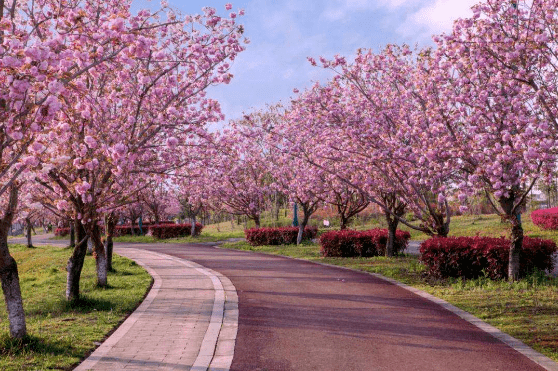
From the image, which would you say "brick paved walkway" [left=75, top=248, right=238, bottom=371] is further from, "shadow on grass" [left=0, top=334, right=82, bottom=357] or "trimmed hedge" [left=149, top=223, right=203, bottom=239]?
"trimmed hedge" [left=149, top=223, right=203, bottom=239]

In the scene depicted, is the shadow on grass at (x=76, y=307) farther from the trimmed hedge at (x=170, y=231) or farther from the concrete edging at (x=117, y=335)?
the trimmed hedge at (x=170, y=231)

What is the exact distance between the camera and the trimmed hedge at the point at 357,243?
20.1 m

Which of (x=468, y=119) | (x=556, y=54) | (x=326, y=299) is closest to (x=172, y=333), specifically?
(x=326, y=299)

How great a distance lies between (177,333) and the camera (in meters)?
8.04

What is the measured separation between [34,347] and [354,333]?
5008 mm

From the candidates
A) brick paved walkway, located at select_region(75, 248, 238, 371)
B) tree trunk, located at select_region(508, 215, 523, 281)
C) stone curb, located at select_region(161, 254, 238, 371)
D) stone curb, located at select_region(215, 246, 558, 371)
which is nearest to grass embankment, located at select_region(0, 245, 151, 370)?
brick paved walkway, located at select_region(75, 248, 238, 371)

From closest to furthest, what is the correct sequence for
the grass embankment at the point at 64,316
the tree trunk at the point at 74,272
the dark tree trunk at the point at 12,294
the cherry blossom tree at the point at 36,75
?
the cherry blossom tree at the point at 36,75, the grass embankment at the point at 64,316, the dark tree trunk at the point at 12,294, the tree trunk at the point at 74,272

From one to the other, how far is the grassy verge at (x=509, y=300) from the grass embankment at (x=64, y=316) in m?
6.84

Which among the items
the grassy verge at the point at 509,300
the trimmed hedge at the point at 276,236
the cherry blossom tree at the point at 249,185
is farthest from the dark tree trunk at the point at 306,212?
the grassy verge at the point at 509,300

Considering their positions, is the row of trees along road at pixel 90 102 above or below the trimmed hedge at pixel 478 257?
above

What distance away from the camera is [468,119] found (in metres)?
10.5

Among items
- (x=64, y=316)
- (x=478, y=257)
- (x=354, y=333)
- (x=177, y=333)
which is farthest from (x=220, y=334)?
(x=478, y=257)

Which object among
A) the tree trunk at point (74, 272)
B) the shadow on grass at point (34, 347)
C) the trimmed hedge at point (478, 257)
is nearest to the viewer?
the shadow on grass at point (34, 347)

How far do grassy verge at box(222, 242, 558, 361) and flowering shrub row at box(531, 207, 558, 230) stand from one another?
12852 mm
